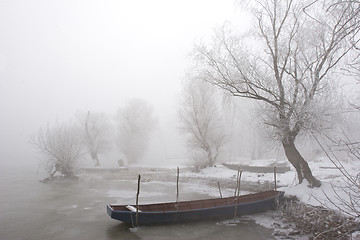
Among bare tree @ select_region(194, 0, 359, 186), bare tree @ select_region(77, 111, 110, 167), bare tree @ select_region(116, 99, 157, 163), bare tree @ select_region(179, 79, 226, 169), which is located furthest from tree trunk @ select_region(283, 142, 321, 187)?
bare tree @ select_region(77, 111, 110, 167)

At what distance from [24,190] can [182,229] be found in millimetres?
17007

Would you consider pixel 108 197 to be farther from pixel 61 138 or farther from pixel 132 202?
pixel 61 138

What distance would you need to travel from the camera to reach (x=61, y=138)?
28641 millimetres

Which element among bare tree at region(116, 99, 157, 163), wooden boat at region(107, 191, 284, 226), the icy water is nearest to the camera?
the icy water

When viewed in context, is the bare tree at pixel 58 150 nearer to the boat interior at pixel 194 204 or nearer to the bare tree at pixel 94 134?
the bare tree at pixel 94 134

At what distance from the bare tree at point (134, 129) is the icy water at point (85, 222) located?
81.3ft

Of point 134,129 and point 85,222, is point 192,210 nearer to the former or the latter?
point 85,222

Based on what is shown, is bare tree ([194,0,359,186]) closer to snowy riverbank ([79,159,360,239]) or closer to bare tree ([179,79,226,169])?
snowy riverbank ([79,159,360,239])

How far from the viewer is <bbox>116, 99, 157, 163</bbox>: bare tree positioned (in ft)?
147

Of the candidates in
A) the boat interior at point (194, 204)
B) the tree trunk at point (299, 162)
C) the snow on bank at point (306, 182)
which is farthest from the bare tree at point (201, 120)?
the tree trunk at point (299, 162)

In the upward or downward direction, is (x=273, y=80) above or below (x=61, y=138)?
above

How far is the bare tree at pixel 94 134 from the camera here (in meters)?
42.8

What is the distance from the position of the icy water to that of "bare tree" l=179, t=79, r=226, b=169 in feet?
26.5

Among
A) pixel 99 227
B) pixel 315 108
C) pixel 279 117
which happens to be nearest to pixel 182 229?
pixel 99 227
